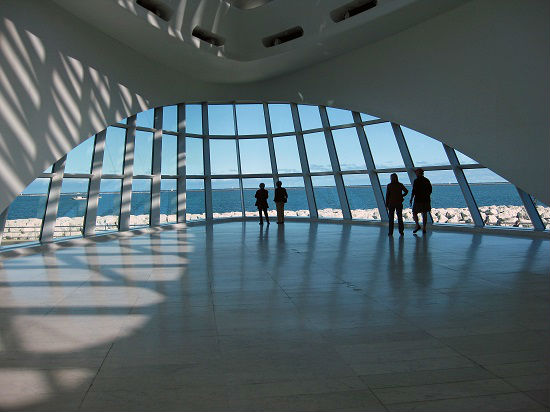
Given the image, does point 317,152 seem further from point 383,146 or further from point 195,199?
point 195,199

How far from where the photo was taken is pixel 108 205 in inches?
549

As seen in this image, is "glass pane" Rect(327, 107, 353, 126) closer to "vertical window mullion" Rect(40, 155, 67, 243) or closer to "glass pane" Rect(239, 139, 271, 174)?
"glass pane" Rect(239, 139, 271, 174)

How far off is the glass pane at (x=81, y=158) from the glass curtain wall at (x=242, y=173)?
3 centimetres

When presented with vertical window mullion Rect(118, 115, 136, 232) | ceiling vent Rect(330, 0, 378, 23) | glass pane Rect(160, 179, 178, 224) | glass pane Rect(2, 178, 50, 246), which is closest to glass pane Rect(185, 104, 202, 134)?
glass pane Rect(160, 179, 178, 224)

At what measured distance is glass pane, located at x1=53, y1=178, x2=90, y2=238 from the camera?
39.5 ft

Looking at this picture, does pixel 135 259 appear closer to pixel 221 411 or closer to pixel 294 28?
pixel 221 411

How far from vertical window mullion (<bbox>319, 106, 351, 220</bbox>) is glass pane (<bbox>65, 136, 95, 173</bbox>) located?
830 centimetres

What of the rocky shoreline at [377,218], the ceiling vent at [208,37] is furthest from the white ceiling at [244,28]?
the rocky shoreline at [377,218]

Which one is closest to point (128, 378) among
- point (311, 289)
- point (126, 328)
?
point (126, 328)

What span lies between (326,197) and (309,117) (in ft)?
11.0

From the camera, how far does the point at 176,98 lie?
1595 centimetres

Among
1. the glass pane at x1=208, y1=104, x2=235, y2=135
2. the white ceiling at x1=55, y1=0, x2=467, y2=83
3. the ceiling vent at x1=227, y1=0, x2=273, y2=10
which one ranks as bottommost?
the glass pane at x1=208, y1=104, x2=235, y2=135

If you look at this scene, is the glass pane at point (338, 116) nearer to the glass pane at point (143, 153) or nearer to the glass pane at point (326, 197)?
the glass pane at point (326, 197)

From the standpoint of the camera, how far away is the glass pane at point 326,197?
Answer: 17312mm
